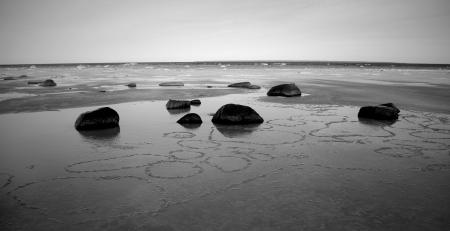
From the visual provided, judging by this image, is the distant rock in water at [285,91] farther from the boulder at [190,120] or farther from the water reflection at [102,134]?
the water reflection at [102,134]

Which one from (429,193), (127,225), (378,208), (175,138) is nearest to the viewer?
(127,225)

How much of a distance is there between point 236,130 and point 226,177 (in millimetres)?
2790

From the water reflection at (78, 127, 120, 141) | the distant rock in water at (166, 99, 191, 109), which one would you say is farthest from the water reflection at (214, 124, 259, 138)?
the distant rock in water at (166, 99, 191, 109)

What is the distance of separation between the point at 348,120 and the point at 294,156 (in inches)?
144

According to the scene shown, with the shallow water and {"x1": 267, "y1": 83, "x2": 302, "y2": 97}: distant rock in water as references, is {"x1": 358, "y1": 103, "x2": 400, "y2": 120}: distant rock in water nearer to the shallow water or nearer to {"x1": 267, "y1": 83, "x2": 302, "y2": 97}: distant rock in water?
the shallow water

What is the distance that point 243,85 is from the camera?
736 inches

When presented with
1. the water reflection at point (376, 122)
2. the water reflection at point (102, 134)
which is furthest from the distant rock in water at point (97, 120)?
the water reflection at point (376, 122)

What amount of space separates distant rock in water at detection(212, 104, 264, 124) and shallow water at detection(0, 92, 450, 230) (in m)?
0.43

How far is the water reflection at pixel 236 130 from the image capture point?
6219 mm

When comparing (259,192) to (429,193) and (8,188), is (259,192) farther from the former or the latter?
(8,188)

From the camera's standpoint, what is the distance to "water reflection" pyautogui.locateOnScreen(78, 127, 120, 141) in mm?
5824

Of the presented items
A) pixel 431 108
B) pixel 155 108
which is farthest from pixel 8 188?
pixel 431 108

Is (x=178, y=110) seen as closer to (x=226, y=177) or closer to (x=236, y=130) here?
(x=236, y=130)

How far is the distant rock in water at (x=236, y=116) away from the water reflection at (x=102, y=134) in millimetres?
2298
